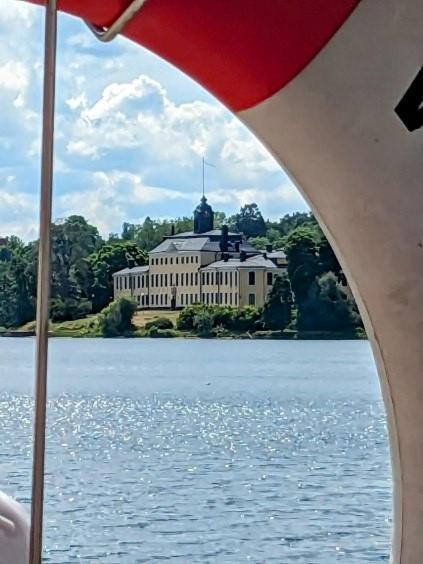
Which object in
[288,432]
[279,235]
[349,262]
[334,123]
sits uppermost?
[279,235]

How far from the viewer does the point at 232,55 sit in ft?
2.84

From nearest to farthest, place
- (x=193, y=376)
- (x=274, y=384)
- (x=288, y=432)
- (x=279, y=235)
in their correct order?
(x=288, y=432) < (x=279, y=235) < (x=274, y=384) < (x=193, y=376)

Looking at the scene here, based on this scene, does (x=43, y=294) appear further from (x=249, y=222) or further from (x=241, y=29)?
(x=249, y=222)

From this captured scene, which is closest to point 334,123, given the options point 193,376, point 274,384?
point 274,384

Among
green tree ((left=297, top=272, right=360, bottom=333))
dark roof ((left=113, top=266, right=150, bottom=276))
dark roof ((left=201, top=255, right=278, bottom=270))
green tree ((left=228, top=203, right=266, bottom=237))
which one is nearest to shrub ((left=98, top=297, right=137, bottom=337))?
dark roof ((left=113, top=266, right=150, bottom=276))

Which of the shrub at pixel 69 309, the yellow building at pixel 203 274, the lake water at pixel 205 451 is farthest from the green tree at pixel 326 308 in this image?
the shrub at pixel 69 309

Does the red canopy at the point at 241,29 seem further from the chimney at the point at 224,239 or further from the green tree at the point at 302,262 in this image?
the chimney at the point at 224,239

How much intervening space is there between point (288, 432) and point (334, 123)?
10064 mm

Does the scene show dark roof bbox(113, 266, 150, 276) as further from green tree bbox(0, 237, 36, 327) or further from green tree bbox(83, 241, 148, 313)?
green tree bbox(0, 237, 36, 327)

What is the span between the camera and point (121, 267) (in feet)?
39.8

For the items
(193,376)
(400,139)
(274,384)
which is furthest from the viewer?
(193,376)

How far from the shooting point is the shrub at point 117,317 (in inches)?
459

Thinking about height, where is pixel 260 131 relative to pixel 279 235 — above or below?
below

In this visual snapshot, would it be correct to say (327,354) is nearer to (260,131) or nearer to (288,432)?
(288,432)
